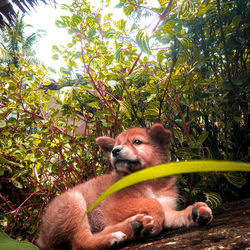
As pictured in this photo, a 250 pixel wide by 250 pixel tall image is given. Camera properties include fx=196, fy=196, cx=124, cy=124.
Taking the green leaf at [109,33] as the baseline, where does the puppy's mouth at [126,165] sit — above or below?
below

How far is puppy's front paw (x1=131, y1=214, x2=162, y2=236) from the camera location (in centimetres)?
103

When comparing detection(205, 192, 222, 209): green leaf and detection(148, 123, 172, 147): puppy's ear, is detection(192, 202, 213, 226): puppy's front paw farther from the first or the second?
detection(148, 123, 172, 147): puppy's ear

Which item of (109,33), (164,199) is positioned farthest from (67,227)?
(109,33)

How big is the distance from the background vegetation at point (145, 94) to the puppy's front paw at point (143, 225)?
452 millimetres

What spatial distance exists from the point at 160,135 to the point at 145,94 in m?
0.52

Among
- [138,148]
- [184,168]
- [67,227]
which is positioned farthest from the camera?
[138,148]

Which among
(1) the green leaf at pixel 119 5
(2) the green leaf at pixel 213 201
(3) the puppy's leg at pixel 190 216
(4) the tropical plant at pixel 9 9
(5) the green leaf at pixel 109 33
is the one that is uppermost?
(4) the tropical plant at pixel 9 9

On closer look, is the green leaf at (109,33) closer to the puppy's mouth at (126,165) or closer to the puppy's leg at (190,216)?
the puppy's mouth at (126,165)

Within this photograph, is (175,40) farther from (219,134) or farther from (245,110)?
(219,134)

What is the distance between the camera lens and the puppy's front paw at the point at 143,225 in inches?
40.4

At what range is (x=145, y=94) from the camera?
6.16 ft

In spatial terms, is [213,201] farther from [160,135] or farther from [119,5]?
[119,5]

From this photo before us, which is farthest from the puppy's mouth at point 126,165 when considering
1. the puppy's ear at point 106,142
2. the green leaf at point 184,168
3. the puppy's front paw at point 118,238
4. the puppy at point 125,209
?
the green leaf at point 184,168

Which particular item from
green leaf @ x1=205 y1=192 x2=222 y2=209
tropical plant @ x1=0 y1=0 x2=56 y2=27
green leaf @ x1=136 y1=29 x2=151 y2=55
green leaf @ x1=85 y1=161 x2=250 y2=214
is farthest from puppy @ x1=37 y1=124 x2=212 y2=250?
tropical plant @ x1=0 y1=0 x2=56 y2=27
